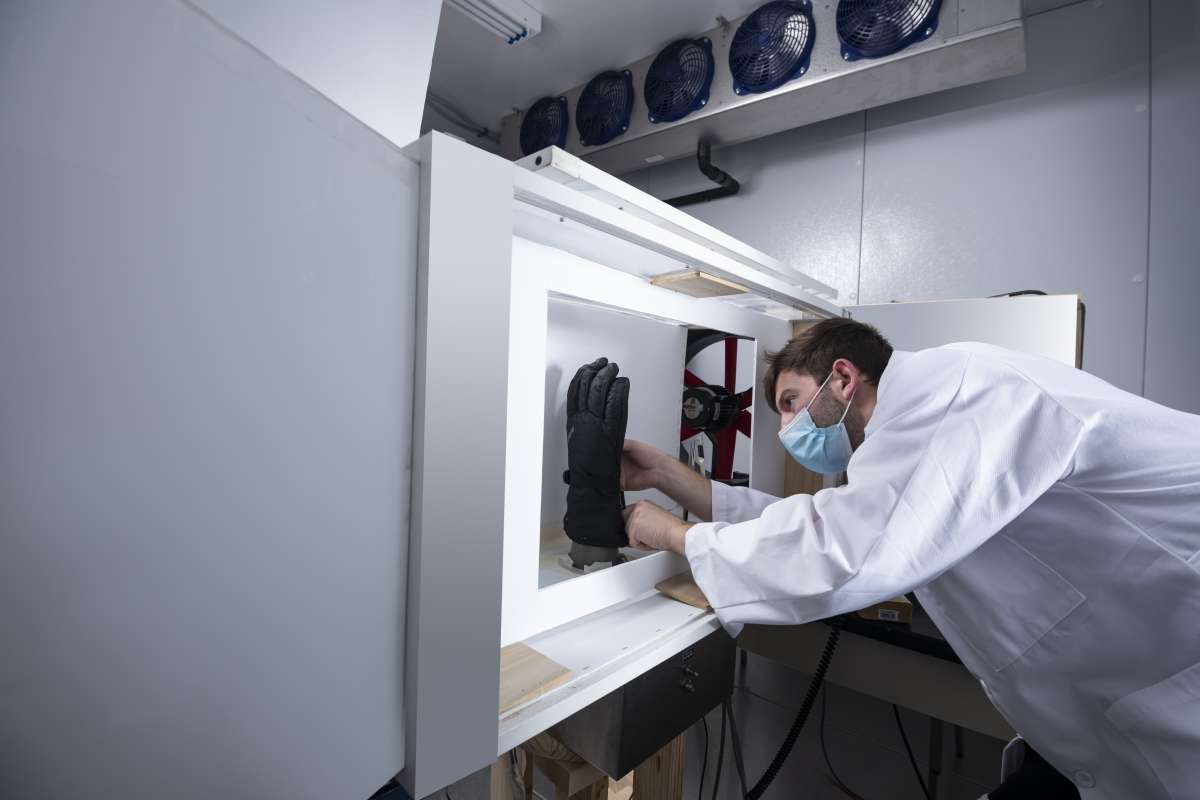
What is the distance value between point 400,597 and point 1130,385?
1.89m

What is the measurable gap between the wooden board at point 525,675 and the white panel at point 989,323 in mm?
1228

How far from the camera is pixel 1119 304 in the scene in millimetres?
1427

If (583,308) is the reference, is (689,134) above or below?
above

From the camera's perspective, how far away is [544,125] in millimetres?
2158

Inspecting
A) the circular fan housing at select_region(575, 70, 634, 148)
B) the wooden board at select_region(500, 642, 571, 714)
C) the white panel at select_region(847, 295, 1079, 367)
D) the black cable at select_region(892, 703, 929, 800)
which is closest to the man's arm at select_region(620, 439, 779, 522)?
the wooden board at select_region(500, 642, 571, 714)

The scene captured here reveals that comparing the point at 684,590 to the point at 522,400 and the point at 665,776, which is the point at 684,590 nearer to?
the point at 522,400

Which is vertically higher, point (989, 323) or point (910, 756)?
point (989, 323)

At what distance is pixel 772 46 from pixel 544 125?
3.16 feet

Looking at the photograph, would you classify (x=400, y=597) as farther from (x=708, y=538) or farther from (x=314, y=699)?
(x=708, y=538)

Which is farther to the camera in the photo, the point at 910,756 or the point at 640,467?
the point at 910,756

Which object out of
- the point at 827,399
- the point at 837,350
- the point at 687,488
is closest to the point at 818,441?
the point at 827,399

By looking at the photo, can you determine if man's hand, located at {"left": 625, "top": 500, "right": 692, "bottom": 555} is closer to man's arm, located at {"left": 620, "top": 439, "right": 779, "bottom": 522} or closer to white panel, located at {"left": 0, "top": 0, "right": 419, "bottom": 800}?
man's arm, located at {"left": 620, "top": 439, "right": 779, "bottom": 522}

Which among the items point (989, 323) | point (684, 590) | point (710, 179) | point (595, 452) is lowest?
point (684, 590)

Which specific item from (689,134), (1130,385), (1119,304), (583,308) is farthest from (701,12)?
(1130,385)
